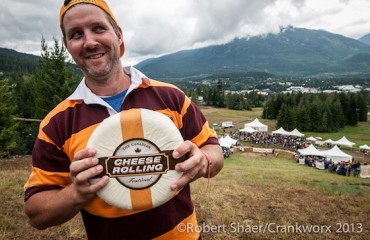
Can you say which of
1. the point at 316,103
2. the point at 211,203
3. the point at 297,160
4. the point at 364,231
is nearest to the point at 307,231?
the point at 364,231

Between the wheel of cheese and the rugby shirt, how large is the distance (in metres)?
0.24

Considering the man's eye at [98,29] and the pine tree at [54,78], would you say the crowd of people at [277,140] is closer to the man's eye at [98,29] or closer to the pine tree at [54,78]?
the pine tree at [54,78]

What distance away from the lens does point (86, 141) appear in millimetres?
1868

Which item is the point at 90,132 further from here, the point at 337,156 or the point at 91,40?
the point at 337,156

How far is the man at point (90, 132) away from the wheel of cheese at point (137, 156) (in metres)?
0.07

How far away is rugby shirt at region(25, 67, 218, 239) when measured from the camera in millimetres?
1877

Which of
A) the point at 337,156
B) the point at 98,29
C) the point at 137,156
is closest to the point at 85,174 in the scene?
the point at 137,156

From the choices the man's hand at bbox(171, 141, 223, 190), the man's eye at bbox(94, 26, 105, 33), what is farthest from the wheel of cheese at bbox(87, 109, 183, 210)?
the man's eye at bbox(94, 26, 105, 33)

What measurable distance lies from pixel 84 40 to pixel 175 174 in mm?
1106

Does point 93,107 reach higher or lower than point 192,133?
higher

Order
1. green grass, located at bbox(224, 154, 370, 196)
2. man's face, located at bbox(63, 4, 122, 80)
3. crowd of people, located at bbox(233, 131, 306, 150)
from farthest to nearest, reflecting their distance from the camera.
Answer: crowd of people, located at bbox(233, 131, 306, 150)
green grass, located at bbox(224, 154, 370, 196)
man's face, located at bbox(63, 4, 122, 80)

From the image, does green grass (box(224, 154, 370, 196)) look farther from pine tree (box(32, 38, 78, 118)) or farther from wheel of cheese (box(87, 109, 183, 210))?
pine tree (box(32, 38, 78, 118))

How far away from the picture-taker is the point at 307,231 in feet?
17.5

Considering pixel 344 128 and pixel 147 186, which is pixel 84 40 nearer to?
pixel 147 186
